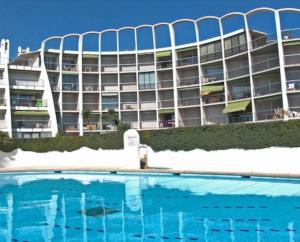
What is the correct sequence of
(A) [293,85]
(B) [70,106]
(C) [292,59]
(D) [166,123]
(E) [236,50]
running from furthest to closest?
(B) [70,106] → (D) [166,123] → (E) [236,50] → (C) [292,59] → (A) [293,85]

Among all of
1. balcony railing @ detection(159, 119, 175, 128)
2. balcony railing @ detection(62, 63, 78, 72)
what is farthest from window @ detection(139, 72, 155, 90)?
balcony railing @ detection(62, 63, 78, 72)

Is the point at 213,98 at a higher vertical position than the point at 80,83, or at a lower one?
lower

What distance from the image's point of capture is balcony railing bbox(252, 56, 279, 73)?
4738 centimetres

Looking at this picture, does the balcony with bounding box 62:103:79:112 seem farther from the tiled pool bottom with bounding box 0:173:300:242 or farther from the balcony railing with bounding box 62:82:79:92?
the tiled pool bottom with bounding box 0:173:300:242

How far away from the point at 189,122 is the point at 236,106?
9.10 m

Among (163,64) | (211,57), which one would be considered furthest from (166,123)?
(211,57)

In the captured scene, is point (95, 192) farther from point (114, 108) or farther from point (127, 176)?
point (114, 108)

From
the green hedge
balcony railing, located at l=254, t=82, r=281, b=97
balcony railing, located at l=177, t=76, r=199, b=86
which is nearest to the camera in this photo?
the green hedge

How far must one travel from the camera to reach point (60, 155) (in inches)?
1550

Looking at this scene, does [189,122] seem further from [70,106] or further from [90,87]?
[70,106]

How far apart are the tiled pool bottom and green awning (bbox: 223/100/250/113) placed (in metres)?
26.4

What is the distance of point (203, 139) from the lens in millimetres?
29438

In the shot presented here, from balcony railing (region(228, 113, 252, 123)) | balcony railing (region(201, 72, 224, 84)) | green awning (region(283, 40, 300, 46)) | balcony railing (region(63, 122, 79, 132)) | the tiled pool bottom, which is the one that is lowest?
the tiled pool bottom

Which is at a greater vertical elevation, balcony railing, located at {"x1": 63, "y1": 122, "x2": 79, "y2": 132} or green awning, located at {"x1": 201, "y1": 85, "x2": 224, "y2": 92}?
green awning, located at {"x1": 201, "y1": 85, "x2": 224, "y2": 92}
